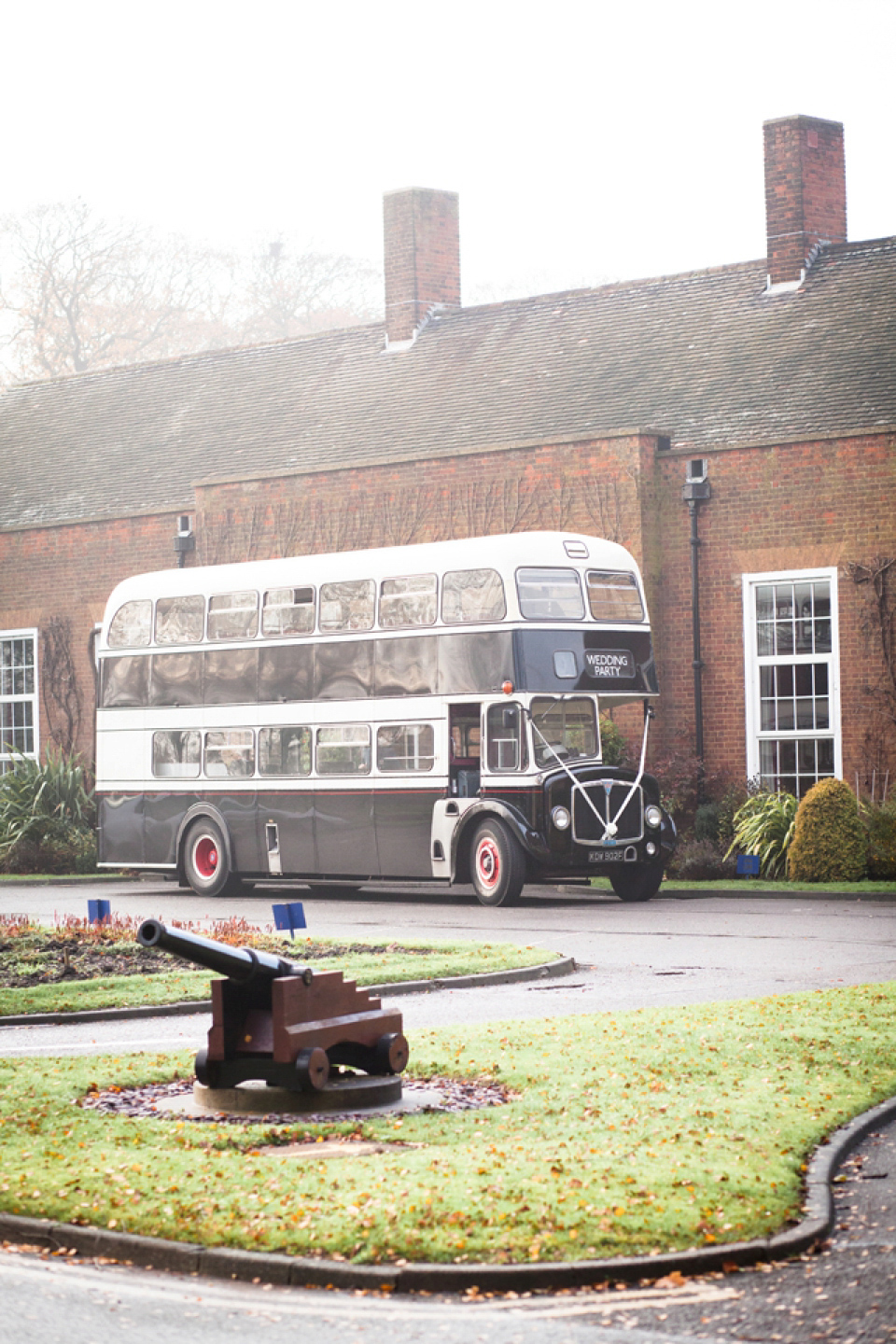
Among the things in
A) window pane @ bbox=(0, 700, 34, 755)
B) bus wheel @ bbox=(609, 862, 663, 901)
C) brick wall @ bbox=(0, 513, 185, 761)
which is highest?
brick wall @ bbox=(0, 513, 185, 761)

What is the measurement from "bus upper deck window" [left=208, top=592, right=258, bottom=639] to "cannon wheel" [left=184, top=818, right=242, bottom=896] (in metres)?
2.48

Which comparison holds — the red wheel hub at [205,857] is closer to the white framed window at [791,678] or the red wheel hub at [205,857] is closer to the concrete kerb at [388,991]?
the white framed window at [791,678]

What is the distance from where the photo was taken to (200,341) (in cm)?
5959

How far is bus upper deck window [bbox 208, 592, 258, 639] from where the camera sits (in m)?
24.1

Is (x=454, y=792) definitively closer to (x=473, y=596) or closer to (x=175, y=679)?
(x=473, y=596)

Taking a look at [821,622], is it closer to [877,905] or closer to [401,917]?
[877,905]

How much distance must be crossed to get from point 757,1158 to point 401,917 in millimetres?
13028

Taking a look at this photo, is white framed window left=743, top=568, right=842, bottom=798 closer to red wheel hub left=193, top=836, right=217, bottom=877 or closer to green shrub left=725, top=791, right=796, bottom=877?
green shrub left=725, top=791, right=796, bottom=877

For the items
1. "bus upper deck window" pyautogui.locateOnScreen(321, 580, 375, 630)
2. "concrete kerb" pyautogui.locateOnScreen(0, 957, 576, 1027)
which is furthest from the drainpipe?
"concrete kerb" pyautogui.locateOnScreen(0, 957, 576, 1027)

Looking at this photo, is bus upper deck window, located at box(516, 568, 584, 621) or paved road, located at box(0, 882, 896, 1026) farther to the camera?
bus upper deck window, located at box(516, 568, 584, 621)

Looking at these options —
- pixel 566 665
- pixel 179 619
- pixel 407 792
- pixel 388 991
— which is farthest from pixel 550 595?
pixel 388 991

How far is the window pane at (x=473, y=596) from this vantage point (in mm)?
21312

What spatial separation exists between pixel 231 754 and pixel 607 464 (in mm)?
6925

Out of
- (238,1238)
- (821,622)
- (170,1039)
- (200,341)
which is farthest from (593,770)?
(200,341)
